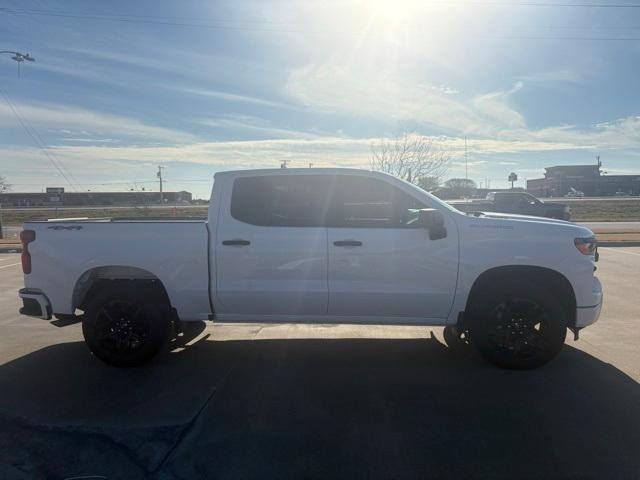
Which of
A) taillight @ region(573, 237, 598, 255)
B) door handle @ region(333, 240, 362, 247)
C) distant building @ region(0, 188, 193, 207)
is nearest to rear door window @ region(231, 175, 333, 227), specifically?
door handle @ region(333, 240, 362, 247)

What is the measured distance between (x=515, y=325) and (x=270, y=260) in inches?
97.5

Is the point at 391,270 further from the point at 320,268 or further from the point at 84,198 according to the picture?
the point at 84,198

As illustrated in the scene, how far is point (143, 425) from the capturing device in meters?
3.84

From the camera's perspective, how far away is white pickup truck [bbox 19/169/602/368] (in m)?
4.83

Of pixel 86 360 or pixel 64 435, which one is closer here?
pixel 64 435

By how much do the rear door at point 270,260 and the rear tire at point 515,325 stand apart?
1.55 meters

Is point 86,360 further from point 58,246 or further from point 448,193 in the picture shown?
point 448,193

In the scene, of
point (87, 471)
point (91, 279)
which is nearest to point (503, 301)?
point (87, 471)

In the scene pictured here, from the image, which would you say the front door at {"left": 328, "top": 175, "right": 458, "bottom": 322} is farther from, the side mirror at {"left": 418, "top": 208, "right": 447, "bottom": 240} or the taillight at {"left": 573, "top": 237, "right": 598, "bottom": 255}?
the taillight at {"left": 573, "top": 237, "right": 598, "bottom": 255}

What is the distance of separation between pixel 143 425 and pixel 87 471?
1.97 ft

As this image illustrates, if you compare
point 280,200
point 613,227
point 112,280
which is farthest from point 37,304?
point 613,227

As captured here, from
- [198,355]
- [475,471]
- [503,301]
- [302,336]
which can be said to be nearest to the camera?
[475,471]

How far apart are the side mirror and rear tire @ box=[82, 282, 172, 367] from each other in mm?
2774

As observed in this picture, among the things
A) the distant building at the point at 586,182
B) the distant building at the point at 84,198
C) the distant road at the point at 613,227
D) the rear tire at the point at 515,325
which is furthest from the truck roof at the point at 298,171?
the distant building at the point at 586,182
